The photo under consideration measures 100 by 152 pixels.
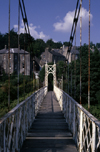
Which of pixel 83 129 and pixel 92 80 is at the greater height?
pixel 92 80

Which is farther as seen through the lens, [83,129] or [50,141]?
[50,141]

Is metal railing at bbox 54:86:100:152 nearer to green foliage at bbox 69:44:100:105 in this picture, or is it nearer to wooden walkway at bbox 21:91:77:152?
wooden walkway at bbox 21:91:77:152

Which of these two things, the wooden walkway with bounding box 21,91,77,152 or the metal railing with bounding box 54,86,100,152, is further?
the wooden walkway with bounding box 21,91,77,152

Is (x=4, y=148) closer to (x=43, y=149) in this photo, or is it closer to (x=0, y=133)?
(x=0, y=133)

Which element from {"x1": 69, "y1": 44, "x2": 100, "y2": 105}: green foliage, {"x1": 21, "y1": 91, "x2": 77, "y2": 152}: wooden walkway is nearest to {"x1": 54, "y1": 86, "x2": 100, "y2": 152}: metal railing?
{"x1": 21, "y1": 91, "x2": 77, "y2": 152}: wooden walkway

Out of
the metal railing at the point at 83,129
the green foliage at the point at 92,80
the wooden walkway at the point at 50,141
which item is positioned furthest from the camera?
the green foliage at the point at 92,80

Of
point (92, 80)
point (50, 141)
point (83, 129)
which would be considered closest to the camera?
point (83, 129)

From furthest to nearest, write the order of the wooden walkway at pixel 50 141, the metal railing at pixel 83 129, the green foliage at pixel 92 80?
the green foliage at pixel 92 80, the wooden walkway at pixel 50 141, the metal railing at pixel 83 129

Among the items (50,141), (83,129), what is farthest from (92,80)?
(83,129)

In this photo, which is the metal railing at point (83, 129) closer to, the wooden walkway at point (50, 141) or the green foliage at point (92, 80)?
the wooden walkway at point (50, 141)

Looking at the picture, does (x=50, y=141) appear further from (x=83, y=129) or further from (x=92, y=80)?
(x=92, y=80)

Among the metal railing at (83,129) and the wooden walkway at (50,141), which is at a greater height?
the metal railing at (83,129)

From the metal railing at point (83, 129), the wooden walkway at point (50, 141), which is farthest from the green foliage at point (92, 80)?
the metal railing at point (83, 129)

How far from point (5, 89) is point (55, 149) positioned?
27.4 metres
